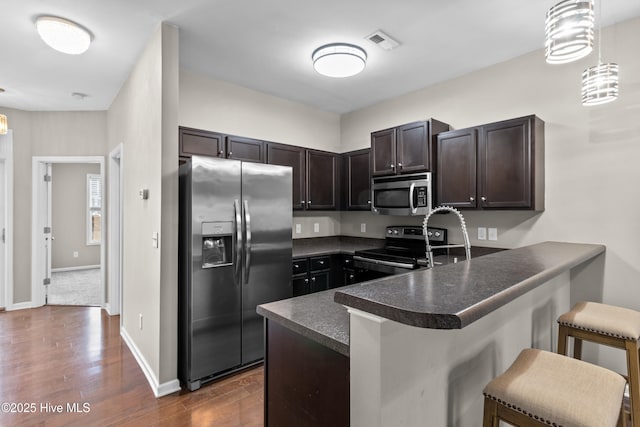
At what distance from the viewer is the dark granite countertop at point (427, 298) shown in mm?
824

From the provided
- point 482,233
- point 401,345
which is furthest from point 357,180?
point 401,345

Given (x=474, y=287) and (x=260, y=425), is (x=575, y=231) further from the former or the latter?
(x=260, y=425)

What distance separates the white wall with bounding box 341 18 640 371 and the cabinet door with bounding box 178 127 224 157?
264cm

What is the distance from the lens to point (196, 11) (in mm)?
2293

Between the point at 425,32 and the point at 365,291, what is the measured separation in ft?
8.00

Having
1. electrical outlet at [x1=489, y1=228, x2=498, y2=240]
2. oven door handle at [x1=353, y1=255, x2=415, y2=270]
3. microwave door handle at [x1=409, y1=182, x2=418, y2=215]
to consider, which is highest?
microwave door handle at [x1=409, y1=182, x2=418, y2=215]

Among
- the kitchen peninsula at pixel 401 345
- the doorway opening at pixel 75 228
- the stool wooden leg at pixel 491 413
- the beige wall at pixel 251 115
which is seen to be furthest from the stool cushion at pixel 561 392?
the doorway opening at pixel 75 228

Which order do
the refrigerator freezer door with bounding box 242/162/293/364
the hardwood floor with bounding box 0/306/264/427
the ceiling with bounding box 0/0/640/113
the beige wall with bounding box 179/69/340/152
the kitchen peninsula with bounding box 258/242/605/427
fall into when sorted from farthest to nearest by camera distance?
the beige wall with bounding box 179/69/340/152 < the refrigerator freezer door with bounding box 242/162/293/364 < the ceiling with bounding box 0/0/640/113 < the hardwood floor with bounding box 0/306/264/427 < the kitchen peninsula with bounding box 258/242/605/427

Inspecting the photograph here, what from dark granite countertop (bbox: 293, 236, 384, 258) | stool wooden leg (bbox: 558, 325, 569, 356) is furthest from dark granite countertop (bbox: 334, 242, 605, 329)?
dark granite countertop (bbox: 293, 236, 384, 258)

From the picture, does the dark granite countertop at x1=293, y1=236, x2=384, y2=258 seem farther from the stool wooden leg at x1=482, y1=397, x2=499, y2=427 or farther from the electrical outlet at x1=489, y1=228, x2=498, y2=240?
the stool wooden leg at x1=482, y1=397, x2=499, y2=427

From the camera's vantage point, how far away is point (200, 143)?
3.22 metres

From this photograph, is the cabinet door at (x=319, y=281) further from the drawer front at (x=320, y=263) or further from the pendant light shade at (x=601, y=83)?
the pendant light shade at (x=601, y=83)

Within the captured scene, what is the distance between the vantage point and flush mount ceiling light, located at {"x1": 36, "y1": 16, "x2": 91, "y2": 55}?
7.61ft

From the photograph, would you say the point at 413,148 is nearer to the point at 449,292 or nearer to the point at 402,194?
the point at 402,194
